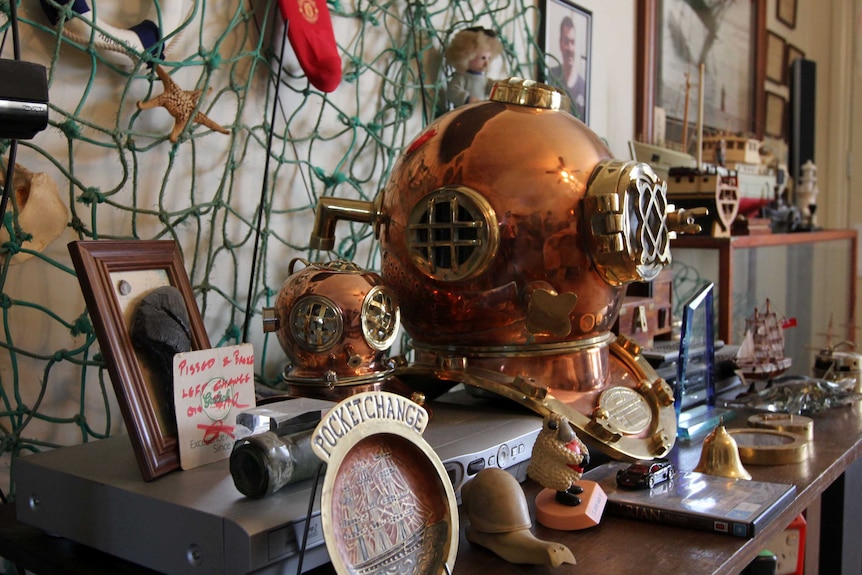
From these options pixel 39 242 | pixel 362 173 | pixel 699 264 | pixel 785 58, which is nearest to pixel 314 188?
pixel 362 173

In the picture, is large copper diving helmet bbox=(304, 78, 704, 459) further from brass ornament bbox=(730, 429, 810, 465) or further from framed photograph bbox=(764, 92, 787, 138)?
framed photograph bbox=(764, 92, 787, 138)

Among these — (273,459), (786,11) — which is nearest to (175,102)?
(273,459)

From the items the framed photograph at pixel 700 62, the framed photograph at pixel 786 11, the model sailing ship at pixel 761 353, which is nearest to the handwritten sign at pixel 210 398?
the model sailing ship at pixel 761 353

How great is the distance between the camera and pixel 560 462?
0.56 metres

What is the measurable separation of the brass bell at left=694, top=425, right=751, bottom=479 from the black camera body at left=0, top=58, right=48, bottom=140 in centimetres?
55

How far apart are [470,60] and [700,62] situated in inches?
42.6

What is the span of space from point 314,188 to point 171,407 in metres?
0.45

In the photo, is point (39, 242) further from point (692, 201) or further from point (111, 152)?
point (692, 201)

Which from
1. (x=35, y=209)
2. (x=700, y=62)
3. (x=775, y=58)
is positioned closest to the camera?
(x=35, y=209)

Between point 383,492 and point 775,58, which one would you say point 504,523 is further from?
point 775,58

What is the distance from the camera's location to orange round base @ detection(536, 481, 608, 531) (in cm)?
54

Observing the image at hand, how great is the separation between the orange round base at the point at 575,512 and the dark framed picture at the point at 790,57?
7.17 ft

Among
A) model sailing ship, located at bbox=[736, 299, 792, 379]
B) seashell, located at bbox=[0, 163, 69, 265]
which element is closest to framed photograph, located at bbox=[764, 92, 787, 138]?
model sailing ship, located at bbox=[736, 299, 792, 379]

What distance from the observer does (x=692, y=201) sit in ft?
4.43
